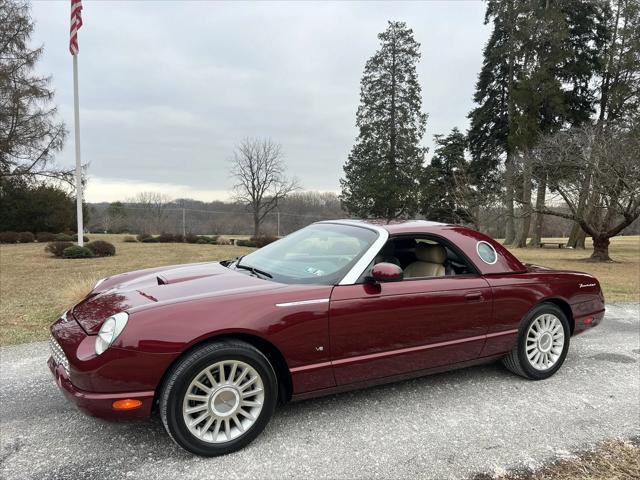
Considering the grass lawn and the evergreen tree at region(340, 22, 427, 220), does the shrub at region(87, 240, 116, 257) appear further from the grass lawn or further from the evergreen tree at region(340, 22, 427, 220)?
the evergreen tree at region(340, 22, 427, 220)

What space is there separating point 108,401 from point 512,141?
31.3 metres

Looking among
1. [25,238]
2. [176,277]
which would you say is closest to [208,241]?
[25,238]

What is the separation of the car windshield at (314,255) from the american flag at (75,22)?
12.5 m

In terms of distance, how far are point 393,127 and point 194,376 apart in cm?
3517

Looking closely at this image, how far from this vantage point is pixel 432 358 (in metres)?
3.35

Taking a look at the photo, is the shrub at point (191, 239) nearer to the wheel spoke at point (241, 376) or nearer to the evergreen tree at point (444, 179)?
the evergreen tree at point (444, 179)

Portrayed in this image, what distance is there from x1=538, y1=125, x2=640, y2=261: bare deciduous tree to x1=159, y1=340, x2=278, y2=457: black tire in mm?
19355

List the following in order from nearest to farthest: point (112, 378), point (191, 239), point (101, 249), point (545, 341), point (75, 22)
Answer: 1. point (112, 378)
2. point (545, 341)
3. point (75, 22)
4. point (101, 249)
5. point (191, 239)

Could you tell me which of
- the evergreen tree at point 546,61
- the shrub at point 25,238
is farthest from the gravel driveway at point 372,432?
the evergreen tree at point 546,61

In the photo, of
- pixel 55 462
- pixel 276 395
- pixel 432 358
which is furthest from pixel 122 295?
pixel 432 358

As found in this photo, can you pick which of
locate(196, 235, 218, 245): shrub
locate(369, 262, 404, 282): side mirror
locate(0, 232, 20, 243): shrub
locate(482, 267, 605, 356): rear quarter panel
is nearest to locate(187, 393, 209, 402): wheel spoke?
locate(369, 262, 404, 282): side mirror

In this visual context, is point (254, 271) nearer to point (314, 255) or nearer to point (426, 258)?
point (314, 255)

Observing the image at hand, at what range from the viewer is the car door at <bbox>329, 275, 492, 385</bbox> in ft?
9.77

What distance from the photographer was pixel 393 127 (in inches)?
1403
